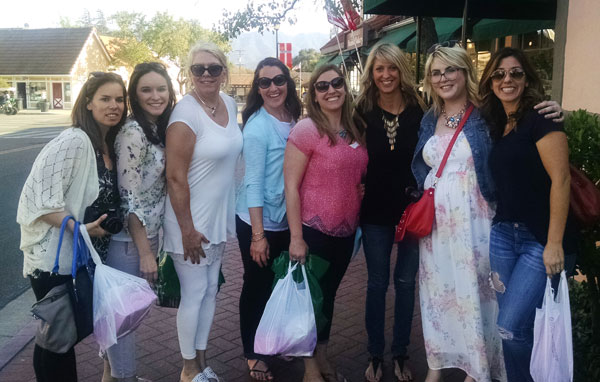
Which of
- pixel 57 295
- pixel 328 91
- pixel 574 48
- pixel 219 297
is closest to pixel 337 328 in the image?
pixel 219 297

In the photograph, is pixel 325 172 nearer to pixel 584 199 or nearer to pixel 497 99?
pixel 497 99

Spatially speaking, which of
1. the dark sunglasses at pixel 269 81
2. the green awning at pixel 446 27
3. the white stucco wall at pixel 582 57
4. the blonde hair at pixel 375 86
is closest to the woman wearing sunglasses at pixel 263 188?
the dark sunglasses at pixel 269 81

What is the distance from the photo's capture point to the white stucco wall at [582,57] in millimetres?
4711

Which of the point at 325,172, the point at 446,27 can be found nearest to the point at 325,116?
the point at 325,172

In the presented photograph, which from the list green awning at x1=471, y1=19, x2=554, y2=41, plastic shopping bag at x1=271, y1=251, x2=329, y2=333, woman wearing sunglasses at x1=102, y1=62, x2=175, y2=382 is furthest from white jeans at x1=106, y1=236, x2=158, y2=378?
green awning at x1=471, y1=19, x2=554, y2=41

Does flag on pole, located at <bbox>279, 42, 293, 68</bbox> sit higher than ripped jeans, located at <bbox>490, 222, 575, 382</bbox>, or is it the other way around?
flag on pole, located at <bbox>279, 42, 293, 68</bbox>

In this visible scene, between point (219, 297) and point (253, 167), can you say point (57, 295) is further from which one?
point (219, 297)

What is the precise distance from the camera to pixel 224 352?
161 inches

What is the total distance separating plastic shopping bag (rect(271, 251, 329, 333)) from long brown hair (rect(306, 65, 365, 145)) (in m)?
0.73

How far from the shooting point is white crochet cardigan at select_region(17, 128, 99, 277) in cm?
271

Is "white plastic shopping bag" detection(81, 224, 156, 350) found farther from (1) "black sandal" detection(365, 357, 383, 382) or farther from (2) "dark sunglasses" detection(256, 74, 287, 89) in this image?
(1) "black sandal" detection(365, 357, 383, 382)

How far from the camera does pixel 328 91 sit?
10.9 feet

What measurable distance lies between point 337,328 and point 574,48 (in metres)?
3.26

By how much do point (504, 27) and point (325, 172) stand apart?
5.77 meters
